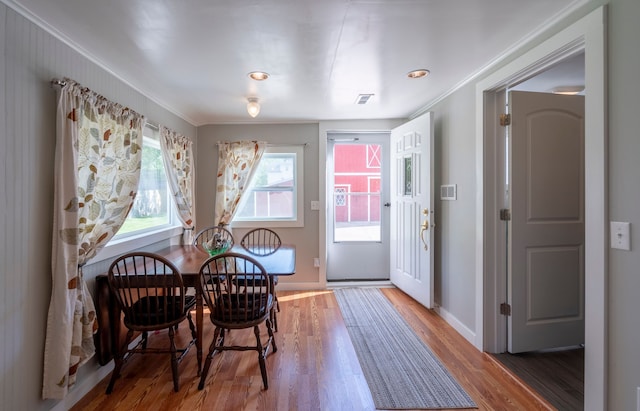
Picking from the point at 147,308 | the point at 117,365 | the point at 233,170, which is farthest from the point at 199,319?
the point at 233,170

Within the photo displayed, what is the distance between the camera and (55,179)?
5.59ft

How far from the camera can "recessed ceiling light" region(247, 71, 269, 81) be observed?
2.35 metres

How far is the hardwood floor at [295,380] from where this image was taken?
184 cm

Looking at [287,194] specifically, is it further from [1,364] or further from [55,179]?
[1,364]

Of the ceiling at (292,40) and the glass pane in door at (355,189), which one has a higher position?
the ceiling at (292,40)

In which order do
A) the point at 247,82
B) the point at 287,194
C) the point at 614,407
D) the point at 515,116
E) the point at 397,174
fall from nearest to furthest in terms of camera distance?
1. the point at 614,407
2. the point at 515,116
3. the point at 247,82
4. the point at 397,174
5. the point at 287,194

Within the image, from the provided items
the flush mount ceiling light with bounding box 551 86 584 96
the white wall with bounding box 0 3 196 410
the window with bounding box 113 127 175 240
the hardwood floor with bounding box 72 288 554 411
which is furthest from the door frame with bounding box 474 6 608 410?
the window with bounding box 113 127 175 240

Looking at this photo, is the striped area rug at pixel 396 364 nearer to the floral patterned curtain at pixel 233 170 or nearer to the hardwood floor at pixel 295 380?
the hardwood floor at pixel 295 380

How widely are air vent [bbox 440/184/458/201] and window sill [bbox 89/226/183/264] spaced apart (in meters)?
2.91

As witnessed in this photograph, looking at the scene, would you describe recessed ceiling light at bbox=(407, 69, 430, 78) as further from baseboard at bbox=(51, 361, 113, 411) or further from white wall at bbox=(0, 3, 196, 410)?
baseboard at bbox=(51, 361, 113, 411)

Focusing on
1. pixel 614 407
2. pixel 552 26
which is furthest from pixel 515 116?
pixel 614 407

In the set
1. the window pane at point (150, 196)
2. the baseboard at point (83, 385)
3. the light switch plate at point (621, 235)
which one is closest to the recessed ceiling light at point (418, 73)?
the light switch plate at point (621, 235)

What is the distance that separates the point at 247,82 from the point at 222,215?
5.96 feet

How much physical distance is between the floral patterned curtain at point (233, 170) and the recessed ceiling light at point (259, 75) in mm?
1449
